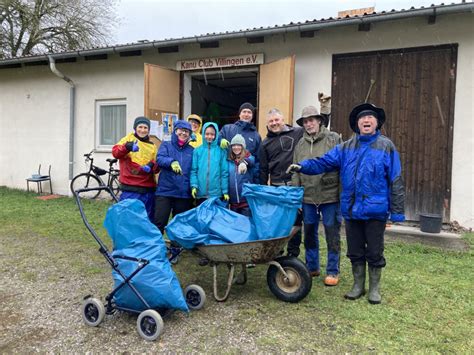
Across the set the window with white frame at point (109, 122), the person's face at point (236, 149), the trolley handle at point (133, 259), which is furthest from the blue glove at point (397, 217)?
the window with white frame at point (109, 122)

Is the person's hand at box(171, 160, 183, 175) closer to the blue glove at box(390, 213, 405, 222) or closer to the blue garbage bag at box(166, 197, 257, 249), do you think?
the blue garbage bag at box(166, 197, 257, 249)

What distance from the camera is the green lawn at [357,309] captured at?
2.74 meters

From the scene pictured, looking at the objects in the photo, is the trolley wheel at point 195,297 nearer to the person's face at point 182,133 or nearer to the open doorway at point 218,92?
the person's face at point 182,133

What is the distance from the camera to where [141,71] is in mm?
8523

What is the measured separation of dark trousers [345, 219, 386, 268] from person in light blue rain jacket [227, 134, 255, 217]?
1106 millimetres

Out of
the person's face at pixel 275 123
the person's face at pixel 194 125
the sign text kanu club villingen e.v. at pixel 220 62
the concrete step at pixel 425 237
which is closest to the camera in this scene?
the person's face at pixel 275 123

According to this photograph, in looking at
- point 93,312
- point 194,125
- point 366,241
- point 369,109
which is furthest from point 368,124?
point 93,312

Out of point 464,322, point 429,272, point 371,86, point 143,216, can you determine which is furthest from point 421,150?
point 143,216

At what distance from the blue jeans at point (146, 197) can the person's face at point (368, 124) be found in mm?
2428

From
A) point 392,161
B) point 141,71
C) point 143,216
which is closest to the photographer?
point 143,216

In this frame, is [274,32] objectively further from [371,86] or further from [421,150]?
[421,150]

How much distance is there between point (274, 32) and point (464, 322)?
5.18 m

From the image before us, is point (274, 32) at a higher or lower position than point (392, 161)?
higher

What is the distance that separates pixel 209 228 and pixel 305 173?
1067 mm
